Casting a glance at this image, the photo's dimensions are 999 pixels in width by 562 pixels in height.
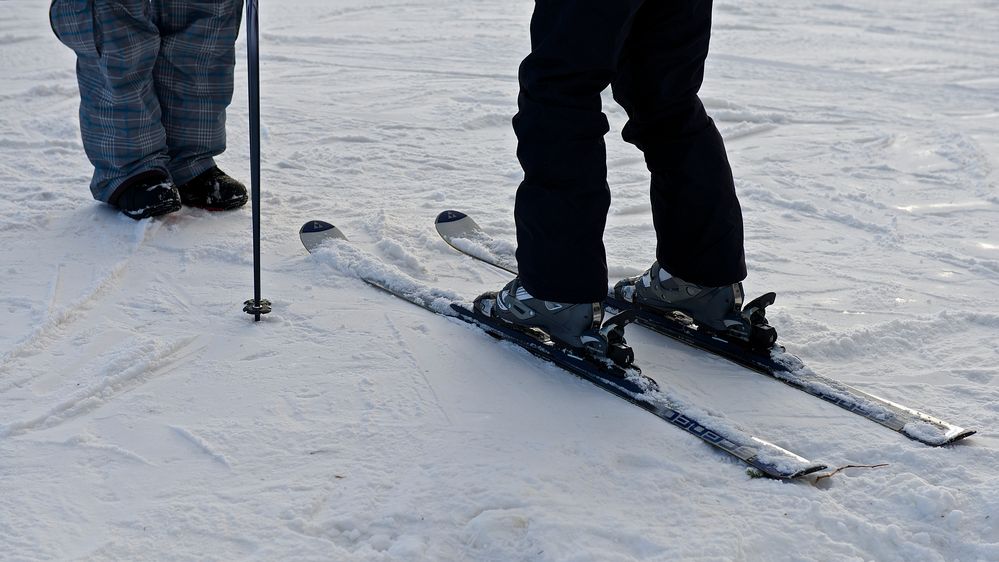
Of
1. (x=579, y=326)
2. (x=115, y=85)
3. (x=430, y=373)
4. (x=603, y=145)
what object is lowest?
(x=430, y=373)

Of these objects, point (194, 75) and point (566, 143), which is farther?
point (194, 75)

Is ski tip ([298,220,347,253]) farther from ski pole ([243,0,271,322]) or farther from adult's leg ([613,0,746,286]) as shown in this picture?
adult's leg ([613,0,746,286])

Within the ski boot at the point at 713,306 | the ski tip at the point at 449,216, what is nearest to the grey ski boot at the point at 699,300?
the ski boot at the point at 713,306

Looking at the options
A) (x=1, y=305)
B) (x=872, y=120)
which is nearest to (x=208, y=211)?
(x=1, y=305)

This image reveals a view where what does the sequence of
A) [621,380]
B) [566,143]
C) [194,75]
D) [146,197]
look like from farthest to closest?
[194,75], [146,197], [621,380], [566,143]

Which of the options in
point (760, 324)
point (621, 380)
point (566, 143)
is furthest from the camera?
point (760, 324)

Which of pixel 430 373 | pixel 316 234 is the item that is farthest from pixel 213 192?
pixel 430 373

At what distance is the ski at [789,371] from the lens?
6.05 ft

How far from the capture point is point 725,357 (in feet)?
7.14

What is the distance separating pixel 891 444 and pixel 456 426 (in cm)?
85

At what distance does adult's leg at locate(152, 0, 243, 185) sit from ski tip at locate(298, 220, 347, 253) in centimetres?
58

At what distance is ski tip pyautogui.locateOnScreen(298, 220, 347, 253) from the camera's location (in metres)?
2.76

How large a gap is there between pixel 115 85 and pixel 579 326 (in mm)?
1743

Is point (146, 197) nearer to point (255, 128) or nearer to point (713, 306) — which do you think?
point (255, 128)
